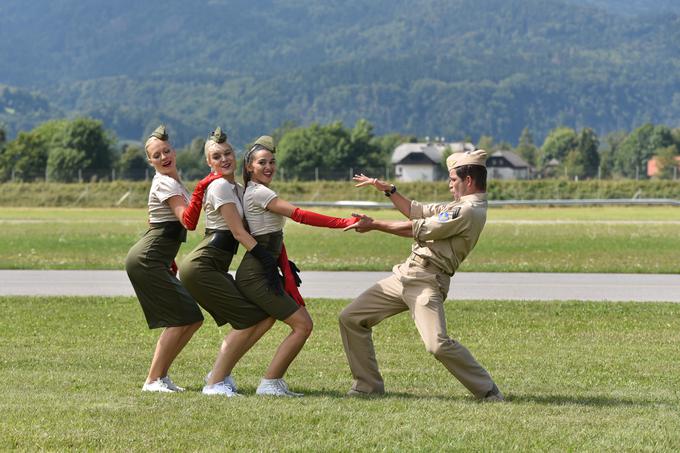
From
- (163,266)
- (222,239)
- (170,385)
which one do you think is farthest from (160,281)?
(170,385)

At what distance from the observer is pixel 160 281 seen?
951 cm

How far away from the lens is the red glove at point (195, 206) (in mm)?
9164

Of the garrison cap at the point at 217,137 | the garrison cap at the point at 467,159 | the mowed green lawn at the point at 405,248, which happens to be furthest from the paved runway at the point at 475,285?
the garrison cap at the point at 217,137

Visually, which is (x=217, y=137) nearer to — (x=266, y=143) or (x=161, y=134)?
(x=266, y=143)

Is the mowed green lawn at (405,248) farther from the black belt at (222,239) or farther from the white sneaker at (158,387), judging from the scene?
the black belt at (222,239)

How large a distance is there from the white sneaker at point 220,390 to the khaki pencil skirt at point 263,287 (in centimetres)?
68

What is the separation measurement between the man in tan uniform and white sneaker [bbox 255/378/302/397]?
0.52 meters

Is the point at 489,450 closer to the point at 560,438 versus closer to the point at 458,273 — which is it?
the point at 560,438

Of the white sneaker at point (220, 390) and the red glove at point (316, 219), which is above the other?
the red glove at point (316, 219)

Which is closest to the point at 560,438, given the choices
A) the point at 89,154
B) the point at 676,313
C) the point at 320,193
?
the point at 676,313

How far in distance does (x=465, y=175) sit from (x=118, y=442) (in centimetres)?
341

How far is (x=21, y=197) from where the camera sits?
294 ft

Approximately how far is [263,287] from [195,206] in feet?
2.72

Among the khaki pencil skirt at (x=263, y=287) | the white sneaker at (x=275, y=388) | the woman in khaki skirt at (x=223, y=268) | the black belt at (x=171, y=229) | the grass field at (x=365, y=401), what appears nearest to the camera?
the grass field at (x=365, y=401)
